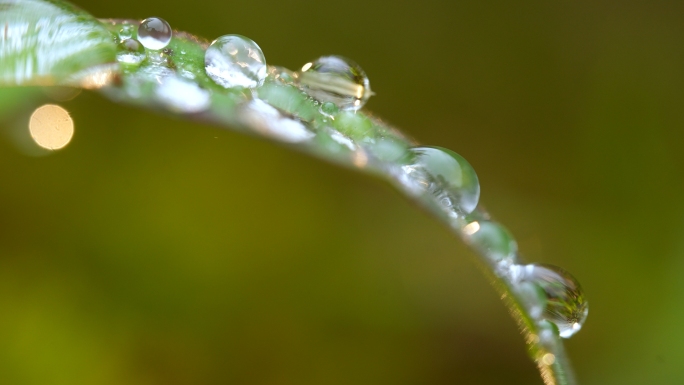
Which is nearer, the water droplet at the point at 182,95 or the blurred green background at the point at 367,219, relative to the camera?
the water droplet at the point at 182,95

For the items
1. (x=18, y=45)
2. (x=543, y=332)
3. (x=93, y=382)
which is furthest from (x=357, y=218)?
(x=18, y=45)

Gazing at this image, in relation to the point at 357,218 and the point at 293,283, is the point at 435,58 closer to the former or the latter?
the point at 357,218

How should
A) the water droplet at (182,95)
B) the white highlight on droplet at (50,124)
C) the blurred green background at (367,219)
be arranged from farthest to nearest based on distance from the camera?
the blurred green background at (367,219), the white highlight on droplet at (50,124), the water droplet at (182,95)

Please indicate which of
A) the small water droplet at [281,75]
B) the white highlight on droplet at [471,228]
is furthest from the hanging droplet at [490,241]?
the small water droplet at [281,75]

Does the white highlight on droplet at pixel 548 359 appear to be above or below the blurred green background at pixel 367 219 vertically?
below

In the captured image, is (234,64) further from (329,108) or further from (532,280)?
(532,280)

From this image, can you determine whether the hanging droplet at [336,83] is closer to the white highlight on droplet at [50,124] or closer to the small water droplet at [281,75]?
the small water droplet at [281,75]

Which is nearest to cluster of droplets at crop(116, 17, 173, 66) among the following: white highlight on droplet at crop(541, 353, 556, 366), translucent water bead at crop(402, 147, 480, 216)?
translucent water bead at crop(402, 147, 480, 216)
